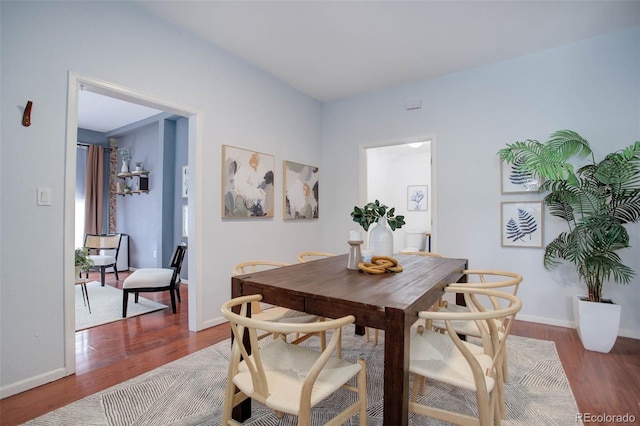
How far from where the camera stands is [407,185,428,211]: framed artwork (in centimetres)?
701

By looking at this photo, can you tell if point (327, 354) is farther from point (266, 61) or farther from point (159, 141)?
point (159, 141)

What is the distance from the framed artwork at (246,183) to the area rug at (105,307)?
5.25ft

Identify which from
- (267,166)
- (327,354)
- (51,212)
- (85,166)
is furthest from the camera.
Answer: (85,166)

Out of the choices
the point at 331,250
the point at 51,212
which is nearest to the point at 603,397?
the point at 331,250

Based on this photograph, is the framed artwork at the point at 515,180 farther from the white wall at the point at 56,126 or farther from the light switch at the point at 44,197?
the light switch at the point at 44,197

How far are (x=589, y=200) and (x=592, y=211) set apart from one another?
4.6 inches

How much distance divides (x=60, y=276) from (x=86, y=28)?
5.88 feet

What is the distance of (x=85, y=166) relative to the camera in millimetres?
5938

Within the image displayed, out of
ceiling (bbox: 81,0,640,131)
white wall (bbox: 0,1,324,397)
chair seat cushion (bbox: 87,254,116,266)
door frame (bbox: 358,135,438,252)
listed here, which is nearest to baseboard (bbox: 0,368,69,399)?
white wall (bbox: 0,1,324,397)

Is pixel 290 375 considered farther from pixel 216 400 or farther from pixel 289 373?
pixel 216 400

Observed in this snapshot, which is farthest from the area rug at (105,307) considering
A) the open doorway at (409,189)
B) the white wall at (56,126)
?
the open doorway at (409,189)

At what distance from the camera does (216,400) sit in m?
1.83

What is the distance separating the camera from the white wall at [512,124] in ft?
9.45

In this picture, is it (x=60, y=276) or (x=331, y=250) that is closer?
(x=60, y=276)
